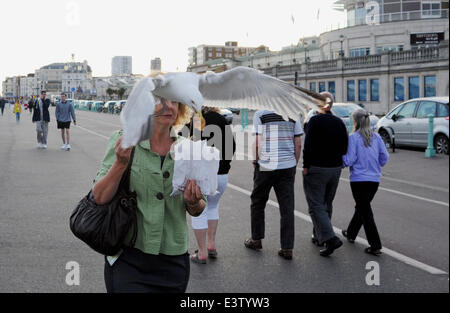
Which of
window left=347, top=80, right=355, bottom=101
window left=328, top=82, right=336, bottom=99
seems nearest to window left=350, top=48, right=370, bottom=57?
window left=328, top=82, right=336, bottom=99

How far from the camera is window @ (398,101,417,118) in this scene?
15.2m

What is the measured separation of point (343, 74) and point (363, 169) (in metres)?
55.0

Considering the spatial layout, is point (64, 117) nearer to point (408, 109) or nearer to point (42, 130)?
point (42, 130)

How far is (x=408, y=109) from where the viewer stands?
1628 centimetres

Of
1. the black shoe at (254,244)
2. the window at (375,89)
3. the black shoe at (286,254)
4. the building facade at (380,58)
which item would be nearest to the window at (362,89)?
the building facade at (380,58)

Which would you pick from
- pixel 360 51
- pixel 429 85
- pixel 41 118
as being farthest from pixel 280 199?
pixel 360 51

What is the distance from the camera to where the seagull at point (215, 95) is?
172 centimetres

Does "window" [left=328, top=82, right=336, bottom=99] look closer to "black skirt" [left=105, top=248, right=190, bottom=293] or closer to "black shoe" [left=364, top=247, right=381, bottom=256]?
"black shoe" [left=364, top=247, right=381, bottom=256]

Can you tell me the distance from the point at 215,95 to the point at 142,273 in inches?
40.8

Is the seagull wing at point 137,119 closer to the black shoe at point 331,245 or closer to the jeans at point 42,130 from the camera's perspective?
the black shoe at point 331,245

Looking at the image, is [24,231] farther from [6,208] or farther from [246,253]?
[246,253]

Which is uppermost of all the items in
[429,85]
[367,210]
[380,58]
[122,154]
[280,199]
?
[380,58]

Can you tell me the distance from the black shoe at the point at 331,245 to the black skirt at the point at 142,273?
3.60 m
